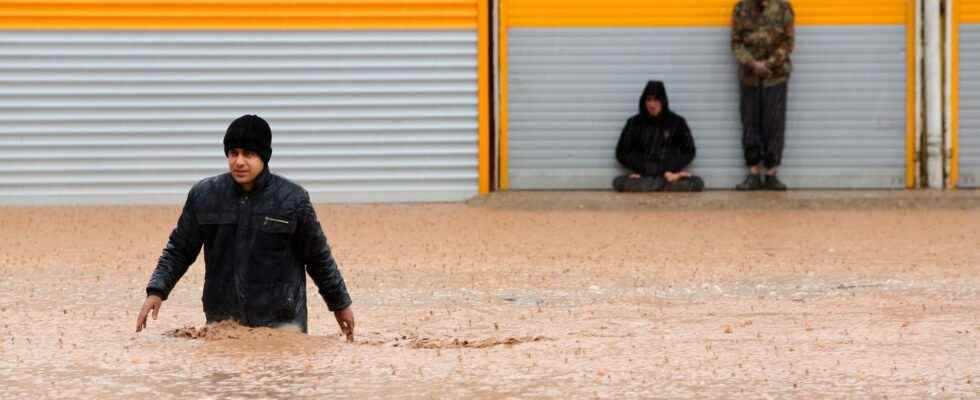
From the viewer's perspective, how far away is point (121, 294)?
9.69 metres

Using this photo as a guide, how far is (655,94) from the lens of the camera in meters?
16.5

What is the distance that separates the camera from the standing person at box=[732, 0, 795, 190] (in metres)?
16.5

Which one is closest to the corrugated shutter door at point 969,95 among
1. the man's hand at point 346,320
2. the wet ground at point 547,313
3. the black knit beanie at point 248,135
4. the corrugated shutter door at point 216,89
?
the wet ground at point 547,313

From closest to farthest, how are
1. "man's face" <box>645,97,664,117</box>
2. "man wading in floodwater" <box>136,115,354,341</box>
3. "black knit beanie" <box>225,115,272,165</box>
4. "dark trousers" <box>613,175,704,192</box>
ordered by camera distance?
"black knit beanie" <box>225,115,272,165</box>
"man wading in floodwater" <box>136,115,354,341</box>
"man's face" <box>645,97,664,117</box>
"dark trousers" <box>613,175,704,192</box>

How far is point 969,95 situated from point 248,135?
11256 mm

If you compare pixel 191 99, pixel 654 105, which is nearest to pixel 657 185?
pixel 654 105

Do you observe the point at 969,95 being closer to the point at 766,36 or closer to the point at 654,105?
the point at 766,36

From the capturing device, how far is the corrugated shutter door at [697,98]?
17.0m

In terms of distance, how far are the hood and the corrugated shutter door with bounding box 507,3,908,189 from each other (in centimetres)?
37

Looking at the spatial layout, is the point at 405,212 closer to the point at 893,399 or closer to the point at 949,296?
the point at 949,296

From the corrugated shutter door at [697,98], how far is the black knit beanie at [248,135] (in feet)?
32.3

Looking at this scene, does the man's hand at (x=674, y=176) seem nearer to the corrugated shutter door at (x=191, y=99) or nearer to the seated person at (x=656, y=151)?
the seated person at (x=656, y=151)

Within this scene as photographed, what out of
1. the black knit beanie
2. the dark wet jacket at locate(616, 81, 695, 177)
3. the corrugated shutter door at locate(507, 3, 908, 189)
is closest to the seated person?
the dark wet jacket at locate(616, 81, 695, 177)

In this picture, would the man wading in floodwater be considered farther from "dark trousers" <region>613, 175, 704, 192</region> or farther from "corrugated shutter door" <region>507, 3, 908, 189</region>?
"corrugated shutter door" <region>507, 3, 908, 189</region>
